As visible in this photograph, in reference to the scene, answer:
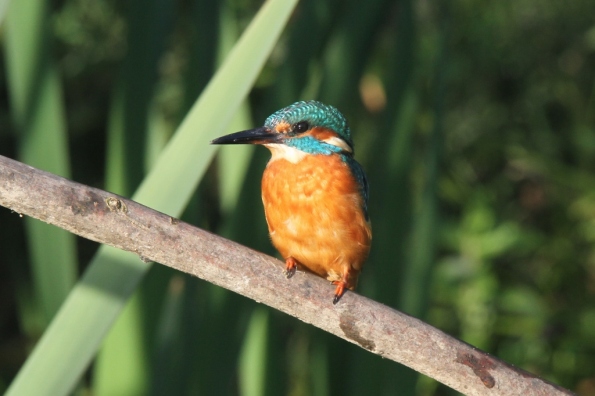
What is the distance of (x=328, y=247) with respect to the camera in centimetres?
175

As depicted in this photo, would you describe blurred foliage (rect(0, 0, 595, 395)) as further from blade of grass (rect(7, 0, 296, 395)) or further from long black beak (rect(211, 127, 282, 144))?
blade of grass (rect(7, 0, 296, 395))

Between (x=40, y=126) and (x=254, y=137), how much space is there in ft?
1.40

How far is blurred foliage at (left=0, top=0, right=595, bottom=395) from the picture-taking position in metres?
1.71

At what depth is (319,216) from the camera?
5.76ft

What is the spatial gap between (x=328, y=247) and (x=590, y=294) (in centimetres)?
194

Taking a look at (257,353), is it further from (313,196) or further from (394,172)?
(394,172)

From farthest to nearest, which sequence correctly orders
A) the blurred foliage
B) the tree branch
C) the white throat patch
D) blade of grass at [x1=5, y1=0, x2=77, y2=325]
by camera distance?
the white throat patch → the blurred foliage → blade of grass at [x1=5, y1=0, x2=77, y2=325] → the tree branch

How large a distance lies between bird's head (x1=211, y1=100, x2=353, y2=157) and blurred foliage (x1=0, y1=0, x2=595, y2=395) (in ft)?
0.26

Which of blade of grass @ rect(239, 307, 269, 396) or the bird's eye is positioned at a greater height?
the bird's eye

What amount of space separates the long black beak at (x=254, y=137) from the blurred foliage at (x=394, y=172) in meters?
0.08

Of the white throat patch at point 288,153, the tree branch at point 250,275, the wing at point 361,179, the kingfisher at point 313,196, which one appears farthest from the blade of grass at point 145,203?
the wing at point 361,179

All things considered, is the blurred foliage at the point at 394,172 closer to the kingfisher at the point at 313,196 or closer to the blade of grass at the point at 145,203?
the kingfisher at the point at 313,196

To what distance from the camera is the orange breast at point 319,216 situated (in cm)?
175

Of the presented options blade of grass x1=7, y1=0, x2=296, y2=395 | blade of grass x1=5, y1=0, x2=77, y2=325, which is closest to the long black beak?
blade of grass x1=7, y1=0, x2=296, y2=395
